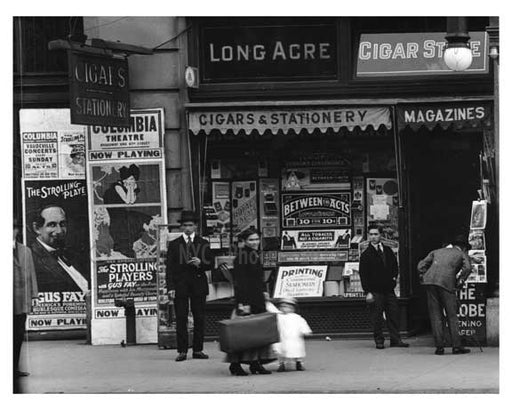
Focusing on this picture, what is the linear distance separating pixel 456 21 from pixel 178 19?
3.97 m

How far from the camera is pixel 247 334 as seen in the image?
13883mm

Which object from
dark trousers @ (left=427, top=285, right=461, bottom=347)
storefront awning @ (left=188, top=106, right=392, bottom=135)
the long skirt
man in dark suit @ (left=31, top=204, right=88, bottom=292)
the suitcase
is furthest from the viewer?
man in dark suit @ (left=31, top=204, right=88, bottom=292)

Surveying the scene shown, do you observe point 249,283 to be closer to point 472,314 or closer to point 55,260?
point 472,314

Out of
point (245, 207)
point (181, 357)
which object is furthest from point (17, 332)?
point (245, 207)

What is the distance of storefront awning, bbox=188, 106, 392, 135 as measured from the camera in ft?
54.8

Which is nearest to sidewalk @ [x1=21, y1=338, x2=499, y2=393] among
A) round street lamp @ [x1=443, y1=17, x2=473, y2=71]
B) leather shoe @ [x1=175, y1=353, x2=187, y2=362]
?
leather shoe @ [x1=175, y1=353, x2=187, y2=362]

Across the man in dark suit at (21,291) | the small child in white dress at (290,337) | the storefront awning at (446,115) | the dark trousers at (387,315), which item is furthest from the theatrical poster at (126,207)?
the storefront awning at (446,115)

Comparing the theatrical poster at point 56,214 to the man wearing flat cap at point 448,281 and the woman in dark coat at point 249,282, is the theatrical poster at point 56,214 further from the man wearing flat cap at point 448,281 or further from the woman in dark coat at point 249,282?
the man wearing flat cap at point 448,281

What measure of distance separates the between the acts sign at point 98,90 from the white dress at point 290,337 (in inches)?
147

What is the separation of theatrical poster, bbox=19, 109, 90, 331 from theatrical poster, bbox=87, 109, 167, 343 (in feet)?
1.09

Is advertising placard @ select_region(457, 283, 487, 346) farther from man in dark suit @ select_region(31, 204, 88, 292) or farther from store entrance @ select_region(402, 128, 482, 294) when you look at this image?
man in dark suit @ select_region(31, 204, 88, 292)

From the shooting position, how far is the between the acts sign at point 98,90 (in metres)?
15.7
